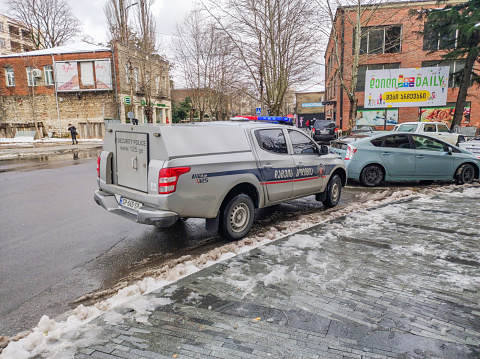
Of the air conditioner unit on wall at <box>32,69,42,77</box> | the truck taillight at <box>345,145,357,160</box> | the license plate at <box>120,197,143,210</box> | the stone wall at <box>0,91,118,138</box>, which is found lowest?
the license plate at <box>120,197,143,210</box>

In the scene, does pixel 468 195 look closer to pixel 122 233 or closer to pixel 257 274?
pixel 257 274

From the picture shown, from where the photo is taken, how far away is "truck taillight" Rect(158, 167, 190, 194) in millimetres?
4301

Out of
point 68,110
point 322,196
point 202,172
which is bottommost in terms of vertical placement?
point 322,196

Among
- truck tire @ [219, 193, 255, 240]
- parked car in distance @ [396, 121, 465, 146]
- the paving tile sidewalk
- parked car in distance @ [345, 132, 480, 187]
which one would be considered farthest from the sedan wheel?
parked car in distance @ [396, 121, 465, 146]

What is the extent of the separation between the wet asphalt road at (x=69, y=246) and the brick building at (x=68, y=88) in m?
26.4

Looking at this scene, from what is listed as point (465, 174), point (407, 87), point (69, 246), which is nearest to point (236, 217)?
point (69, 246)

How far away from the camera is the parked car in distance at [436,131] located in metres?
15.9

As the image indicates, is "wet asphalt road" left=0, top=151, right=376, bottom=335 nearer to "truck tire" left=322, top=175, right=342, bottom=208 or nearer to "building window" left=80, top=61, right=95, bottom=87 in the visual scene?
"truck tire" left=322, top=175, right=342, bottom=208

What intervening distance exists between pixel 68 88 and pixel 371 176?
106 feet

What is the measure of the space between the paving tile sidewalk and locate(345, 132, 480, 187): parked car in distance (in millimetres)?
4363

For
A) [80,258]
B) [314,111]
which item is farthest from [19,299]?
[314,111]

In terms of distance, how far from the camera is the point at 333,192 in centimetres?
727

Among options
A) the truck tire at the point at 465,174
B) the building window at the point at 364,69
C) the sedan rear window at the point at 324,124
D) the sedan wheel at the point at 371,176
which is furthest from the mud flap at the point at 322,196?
the building window at the point at 364,69

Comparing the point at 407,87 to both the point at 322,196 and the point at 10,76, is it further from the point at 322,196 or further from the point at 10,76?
the point at 10,76
